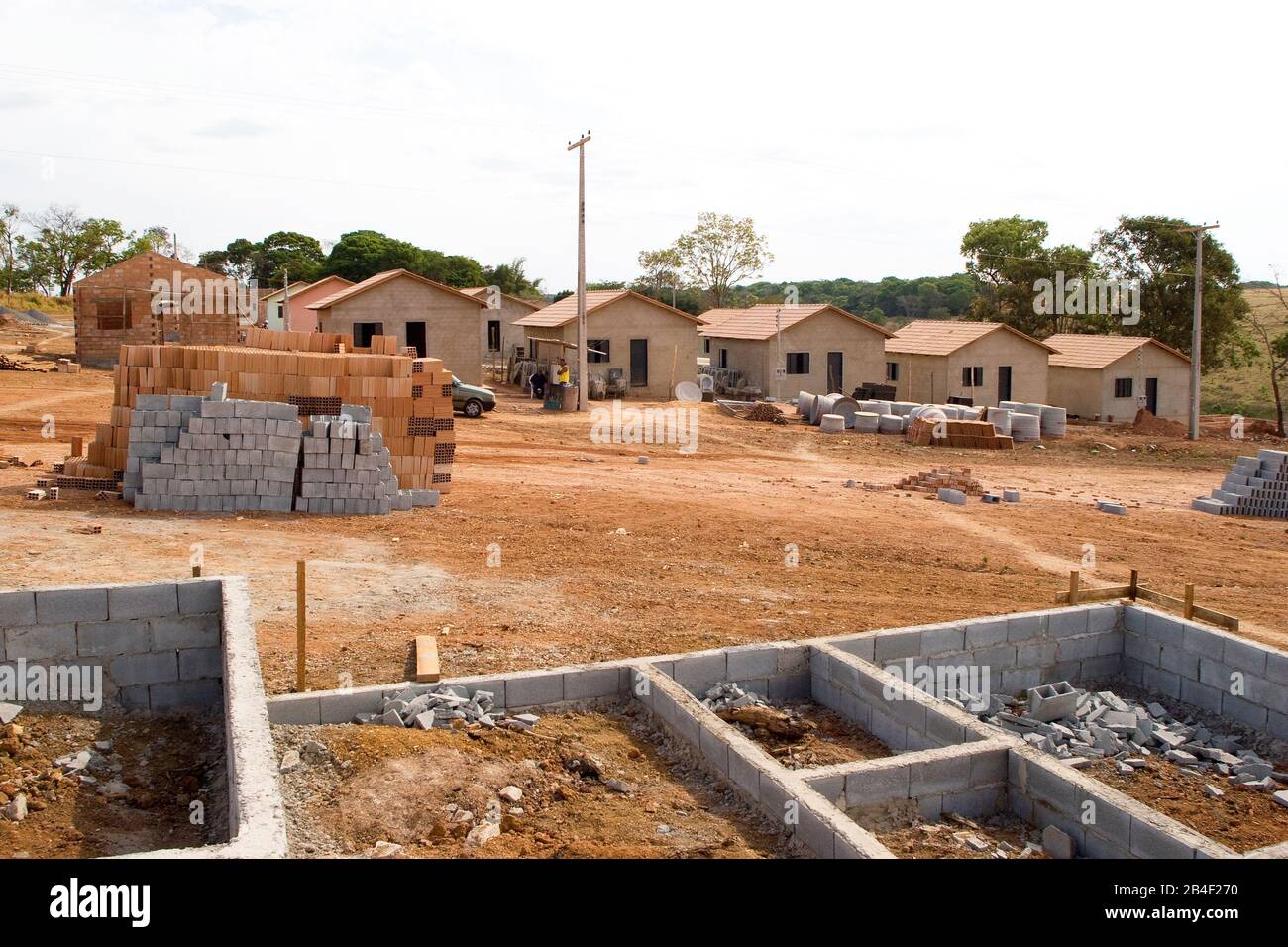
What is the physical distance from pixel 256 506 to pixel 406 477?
98.5 inches

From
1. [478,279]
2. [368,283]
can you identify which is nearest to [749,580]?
[368,283]

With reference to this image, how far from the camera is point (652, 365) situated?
37.9m

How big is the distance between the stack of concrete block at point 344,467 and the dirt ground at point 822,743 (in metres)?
9.00

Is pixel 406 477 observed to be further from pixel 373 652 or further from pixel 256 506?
pixel 373 652

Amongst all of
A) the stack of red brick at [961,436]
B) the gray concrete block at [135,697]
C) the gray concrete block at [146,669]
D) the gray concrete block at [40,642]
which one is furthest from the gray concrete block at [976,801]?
the stack of red brick at [961,436]

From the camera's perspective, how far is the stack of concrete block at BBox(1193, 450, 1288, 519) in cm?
2177

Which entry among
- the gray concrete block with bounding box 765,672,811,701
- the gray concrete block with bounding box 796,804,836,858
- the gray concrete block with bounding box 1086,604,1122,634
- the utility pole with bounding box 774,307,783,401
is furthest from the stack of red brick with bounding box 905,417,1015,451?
the gray concrete block with bounding box 796,804,836,858

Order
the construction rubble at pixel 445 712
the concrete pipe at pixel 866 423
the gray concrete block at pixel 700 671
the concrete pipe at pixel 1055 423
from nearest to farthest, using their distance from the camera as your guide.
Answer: the construction rubble at pixel 445 712
the gray concrete block at pixel 700 671
the concrete pipe at pixel 866 423
the concrete pipe at pixel 1055 423

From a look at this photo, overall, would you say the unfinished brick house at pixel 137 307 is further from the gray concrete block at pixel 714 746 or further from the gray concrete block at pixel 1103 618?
the gray concrete block at pixel 714 746

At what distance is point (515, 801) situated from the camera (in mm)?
7637

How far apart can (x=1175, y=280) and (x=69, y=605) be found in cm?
4605

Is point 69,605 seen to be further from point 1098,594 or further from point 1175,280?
point 1175,280

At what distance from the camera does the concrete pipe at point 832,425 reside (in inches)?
1244

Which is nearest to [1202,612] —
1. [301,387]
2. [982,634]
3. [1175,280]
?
[982,634]
